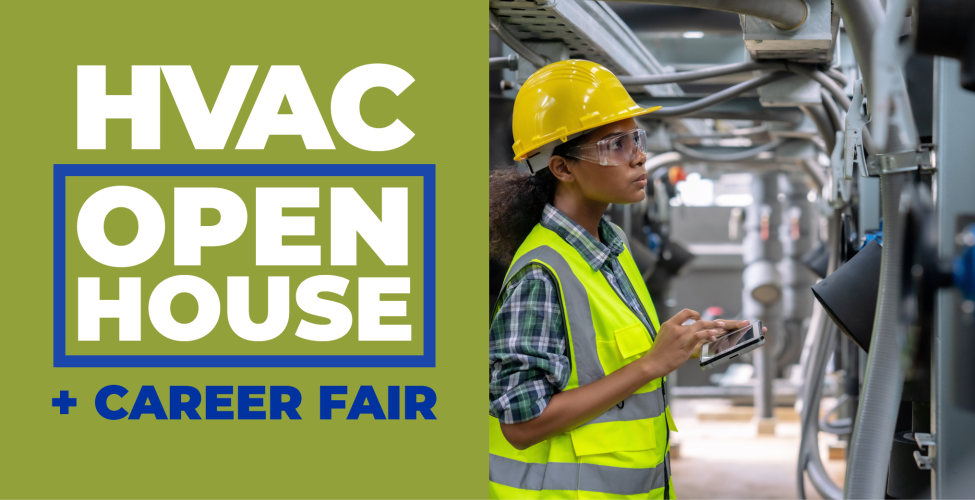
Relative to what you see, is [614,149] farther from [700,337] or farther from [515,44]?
[515,44]

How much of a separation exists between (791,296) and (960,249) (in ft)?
21.6

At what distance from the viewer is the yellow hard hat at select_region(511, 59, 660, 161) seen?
5.22ft

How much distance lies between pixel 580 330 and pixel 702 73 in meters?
1.23

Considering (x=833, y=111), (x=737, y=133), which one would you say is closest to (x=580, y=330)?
(x=833, y=111)

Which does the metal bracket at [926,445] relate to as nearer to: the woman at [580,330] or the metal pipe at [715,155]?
the woman at [580,330]

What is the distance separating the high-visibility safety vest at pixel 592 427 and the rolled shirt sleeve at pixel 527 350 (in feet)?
0.08

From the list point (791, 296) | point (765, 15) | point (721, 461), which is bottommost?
point (721, 461)

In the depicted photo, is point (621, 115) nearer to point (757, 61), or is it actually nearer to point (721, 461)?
point (757, 61)

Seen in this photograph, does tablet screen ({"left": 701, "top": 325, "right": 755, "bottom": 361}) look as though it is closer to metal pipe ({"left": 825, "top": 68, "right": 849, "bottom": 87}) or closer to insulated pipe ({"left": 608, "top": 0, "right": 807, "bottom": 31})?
insulated pipe ({"left": 608, "top": 0, "right": 807, "bottom": 31})

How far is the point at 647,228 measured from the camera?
5.46 meters

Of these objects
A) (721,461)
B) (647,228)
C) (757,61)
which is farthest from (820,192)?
(757,61)

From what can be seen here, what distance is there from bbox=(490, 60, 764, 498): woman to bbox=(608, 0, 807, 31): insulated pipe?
0.21 metres

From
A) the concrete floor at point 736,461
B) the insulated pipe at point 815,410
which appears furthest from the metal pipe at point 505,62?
the concrete floor at point 736,461

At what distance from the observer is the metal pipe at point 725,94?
240 centimetres
